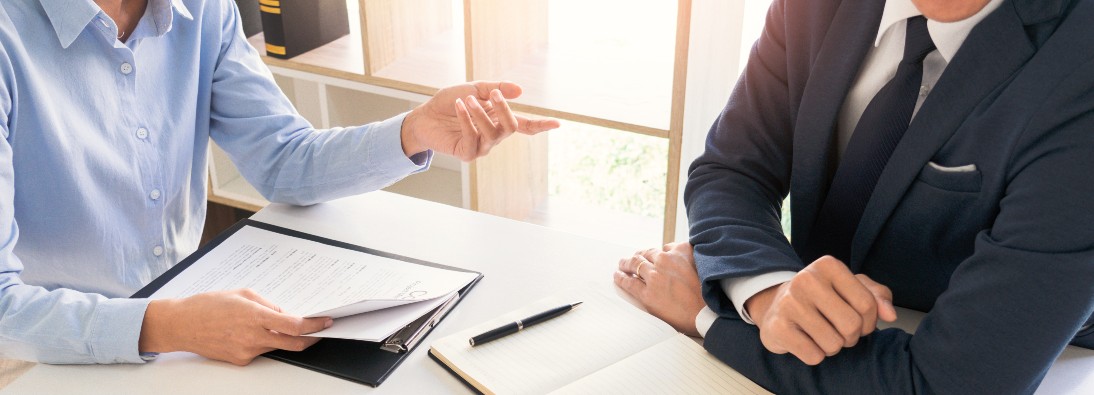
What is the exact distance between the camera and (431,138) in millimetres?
1472

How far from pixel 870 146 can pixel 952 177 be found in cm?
Result: 13

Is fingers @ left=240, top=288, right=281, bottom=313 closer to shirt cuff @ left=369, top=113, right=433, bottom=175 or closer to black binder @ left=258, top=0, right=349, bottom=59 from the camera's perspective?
shirt cuff @ left=369, top=113, right=433, bottom=175

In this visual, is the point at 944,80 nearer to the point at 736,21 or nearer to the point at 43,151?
the point at 736,21

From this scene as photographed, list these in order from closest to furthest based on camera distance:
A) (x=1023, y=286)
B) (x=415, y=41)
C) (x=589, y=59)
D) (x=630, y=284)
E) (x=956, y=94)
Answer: (x=1023, y=286) < (x=956, y=94) < (x=630, y=284) < (x=589, y=59) < (x=415, y=41)

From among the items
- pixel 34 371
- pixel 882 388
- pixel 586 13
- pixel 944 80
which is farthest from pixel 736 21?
pixel 34 371

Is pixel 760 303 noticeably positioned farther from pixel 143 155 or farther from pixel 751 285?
pixel 143 155

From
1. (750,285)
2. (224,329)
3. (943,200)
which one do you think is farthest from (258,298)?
(943,200)

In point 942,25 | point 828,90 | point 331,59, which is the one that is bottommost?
point 331,59

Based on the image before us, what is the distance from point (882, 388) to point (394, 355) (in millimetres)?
579

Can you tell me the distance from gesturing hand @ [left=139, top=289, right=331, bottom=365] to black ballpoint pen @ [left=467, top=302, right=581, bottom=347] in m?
0.20

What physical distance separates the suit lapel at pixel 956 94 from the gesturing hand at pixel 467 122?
0.51 m

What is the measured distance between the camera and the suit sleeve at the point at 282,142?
148 centimetres

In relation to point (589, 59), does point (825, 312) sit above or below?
above

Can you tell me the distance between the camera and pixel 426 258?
136cm
